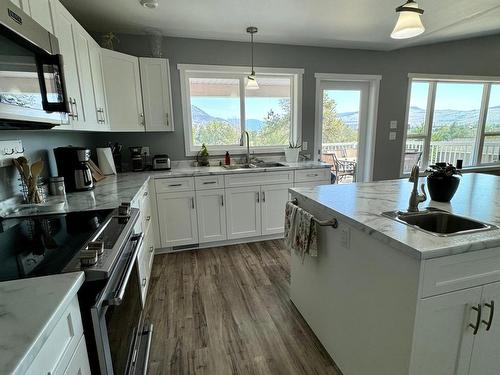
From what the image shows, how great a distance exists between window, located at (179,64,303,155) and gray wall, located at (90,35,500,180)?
0.37 ft

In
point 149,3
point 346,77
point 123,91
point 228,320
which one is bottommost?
point 228,320

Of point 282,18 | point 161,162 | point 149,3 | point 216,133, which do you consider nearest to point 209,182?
point 161,162

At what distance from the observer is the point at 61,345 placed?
29.1 inches

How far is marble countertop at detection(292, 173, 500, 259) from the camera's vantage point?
1037mm

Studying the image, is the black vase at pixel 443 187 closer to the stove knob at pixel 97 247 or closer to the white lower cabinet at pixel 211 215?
the stove knob at pixel 97 247

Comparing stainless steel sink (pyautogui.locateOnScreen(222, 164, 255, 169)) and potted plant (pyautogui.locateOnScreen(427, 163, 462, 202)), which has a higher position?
potted plant (pyautogui.locateOnScreen(427, 163, 462, 202))

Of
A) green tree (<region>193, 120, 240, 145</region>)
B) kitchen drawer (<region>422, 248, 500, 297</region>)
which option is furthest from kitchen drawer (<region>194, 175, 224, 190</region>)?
kitchen drawer (<region>422, 248, 500, 297</region>)

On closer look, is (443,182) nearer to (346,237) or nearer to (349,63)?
(346,237)

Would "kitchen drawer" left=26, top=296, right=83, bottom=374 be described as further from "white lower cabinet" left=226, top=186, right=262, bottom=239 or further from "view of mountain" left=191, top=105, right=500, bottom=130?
"view of mountain" left=191, top=105, right=500, bottom=130

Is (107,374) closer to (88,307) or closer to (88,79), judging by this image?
(88,307)

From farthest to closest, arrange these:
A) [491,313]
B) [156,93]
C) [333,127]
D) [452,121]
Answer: [452,121], [333,127], [156,93], [491,313]

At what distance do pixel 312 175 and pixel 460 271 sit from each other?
2333 millimetres

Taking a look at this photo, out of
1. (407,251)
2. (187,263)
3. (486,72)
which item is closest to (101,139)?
(187,263)

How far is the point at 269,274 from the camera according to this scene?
2580 mm
